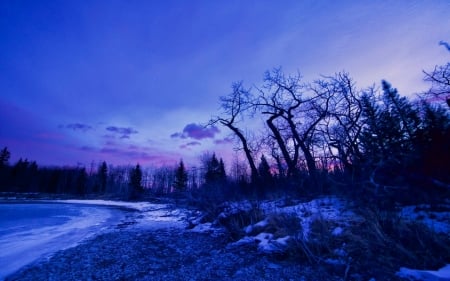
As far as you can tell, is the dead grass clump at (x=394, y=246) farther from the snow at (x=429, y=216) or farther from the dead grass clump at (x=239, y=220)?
the dead grass clump at (x=239, y=220)

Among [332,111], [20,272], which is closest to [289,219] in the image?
[20,272]

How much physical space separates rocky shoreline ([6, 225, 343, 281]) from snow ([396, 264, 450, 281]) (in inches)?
37.2

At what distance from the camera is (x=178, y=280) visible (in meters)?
3.62

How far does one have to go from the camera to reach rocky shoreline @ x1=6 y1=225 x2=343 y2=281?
12.4 feet

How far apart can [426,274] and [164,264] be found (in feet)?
15.2

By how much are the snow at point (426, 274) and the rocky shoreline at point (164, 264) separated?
95cm

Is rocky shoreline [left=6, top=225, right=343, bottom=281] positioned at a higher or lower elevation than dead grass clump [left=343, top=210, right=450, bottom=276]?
lower

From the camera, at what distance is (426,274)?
2816 millimetres

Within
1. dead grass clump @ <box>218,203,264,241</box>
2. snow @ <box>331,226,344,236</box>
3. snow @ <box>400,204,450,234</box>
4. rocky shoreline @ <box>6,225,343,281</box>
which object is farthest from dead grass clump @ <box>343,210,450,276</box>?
dead grass clump @ <box>218,203,264,241</box>

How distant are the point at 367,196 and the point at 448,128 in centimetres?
565

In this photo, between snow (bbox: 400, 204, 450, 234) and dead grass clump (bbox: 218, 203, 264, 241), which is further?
dead grass clump (bbox: 218, 203, 264, 241)

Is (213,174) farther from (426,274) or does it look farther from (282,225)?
(426,274)

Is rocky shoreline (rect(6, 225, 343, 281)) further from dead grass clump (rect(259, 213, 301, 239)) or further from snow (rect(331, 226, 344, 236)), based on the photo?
snow (rect(331, 226, 344, 236))

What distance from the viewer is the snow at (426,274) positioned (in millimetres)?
2675
